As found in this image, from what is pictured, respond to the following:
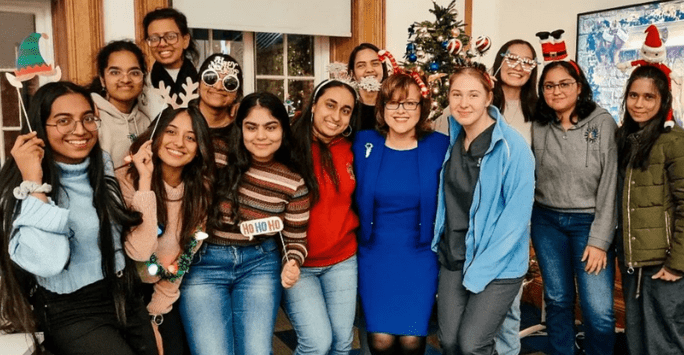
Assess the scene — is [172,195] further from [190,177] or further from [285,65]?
[285,65]

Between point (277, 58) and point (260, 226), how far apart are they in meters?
3.26

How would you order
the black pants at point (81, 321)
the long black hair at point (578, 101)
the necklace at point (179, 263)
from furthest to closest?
the long black hair at point (578, 101) < the necklace at point (179, 263) < the black pants at point (81, 321)

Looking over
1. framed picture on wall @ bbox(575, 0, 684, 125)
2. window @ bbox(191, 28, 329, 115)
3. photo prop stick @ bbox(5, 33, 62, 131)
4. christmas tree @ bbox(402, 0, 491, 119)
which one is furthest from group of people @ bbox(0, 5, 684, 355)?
window @ bbox(191, 28, 329, 115)

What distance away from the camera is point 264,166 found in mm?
2248

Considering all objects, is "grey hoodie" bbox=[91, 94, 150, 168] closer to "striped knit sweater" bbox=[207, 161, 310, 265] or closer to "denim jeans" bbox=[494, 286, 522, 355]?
"striped knit sweater" bbox=[207, 161, 310, 265]

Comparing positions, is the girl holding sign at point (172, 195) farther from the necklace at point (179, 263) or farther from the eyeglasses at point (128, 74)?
the eyeglasses at point (128, 74)

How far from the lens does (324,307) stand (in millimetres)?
2312

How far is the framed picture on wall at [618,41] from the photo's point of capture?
3.98 metres

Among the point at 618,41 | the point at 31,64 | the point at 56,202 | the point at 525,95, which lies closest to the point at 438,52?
the point at 525,95

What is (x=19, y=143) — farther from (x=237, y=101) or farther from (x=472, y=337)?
(x=472, y=337)

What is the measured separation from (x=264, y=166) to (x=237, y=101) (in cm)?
56

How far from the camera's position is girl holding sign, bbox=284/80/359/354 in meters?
2.27

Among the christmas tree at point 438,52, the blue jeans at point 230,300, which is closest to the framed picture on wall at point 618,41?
the christmas tree at point 438,52

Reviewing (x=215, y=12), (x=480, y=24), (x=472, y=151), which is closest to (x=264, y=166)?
(x=472, y=151)
